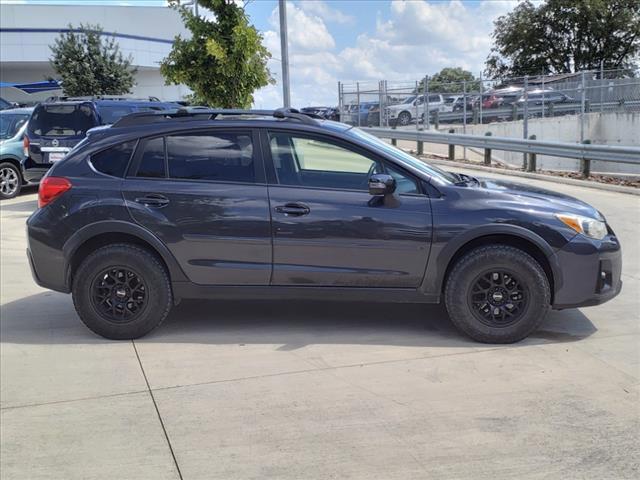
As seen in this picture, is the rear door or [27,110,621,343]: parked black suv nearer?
[27,110,621,343]: parked black suv

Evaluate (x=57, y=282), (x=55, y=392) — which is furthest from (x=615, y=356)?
(x=57, y=282)

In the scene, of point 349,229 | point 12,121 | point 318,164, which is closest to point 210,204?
point 318,164

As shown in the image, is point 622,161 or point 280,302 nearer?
point 280,302

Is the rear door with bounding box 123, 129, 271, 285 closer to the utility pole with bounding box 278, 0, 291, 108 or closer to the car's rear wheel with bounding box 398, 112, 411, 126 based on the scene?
the utility pole with bounding box 278, 0, 291, 108

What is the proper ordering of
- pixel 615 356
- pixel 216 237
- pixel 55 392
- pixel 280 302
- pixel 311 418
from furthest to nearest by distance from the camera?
1. pixel 280 302
2. pixel 216 237
3. pixel 615 356
4. pixel 55 392
5. pixel 311 418

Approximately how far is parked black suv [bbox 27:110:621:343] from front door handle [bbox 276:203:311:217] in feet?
0.04

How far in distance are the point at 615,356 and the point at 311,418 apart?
2.36 m

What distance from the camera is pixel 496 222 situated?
15.9 ft

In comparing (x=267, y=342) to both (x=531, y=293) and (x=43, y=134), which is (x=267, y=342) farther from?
(x=43, y=134)

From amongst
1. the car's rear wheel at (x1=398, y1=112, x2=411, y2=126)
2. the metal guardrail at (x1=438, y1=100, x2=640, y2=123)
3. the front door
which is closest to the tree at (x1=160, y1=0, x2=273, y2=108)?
the front door

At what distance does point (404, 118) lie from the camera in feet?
84.7

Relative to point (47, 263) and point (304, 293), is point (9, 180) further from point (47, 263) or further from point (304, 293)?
point (304, 293)

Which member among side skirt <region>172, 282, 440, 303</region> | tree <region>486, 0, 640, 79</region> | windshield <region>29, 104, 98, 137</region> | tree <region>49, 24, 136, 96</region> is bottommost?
side skirt <region>172, 282, 440, 303</region>

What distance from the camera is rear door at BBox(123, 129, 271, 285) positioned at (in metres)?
5.05
